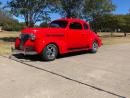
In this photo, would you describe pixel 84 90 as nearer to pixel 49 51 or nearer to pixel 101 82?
pixel 101 82

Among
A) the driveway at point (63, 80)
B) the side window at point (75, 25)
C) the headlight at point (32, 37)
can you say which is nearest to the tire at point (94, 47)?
the side window at point (75, 25)

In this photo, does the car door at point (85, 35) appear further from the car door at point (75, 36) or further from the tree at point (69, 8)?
the tree at point (69, 8)

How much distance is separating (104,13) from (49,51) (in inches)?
874

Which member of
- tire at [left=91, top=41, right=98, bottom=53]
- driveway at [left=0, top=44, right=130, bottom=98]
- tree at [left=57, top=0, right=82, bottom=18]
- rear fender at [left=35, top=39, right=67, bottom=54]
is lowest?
driveway at [left=0, top=44, right=130, bottom=98]

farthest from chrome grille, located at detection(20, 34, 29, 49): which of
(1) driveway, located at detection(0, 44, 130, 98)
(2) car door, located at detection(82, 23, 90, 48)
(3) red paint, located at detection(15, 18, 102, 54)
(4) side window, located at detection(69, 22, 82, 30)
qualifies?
(2) car door, located at detection(82, 23, 90, 48)

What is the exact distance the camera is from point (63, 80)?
282 inches

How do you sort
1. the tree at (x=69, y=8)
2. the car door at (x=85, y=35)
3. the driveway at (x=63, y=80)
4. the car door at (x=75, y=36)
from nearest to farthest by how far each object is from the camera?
the driveway at (x=63, y=80), the car door at (x=75, y=36), the car door at (x=85, y=35), the tree at (x=69, y=8)

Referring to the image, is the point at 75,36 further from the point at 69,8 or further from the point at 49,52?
the point at 69,8

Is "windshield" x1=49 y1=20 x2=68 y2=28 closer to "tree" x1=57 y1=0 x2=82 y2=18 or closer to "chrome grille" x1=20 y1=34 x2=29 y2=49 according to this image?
"chrome grille" x1=20 y1=34 x2=29 y2=49

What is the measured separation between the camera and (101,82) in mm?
6988

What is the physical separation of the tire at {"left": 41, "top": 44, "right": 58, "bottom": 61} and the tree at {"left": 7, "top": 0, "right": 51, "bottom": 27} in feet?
33.8

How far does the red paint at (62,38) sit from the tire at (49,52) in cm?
18

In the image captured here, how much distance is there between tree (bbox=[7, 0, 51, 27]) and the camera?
2047 cm

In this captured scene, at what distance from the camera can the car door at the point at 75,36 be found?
1177 cm
